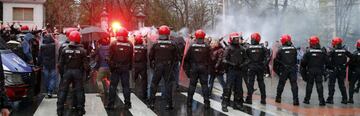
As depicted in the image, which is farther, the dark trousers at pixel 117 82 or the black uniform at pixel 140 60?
the black uniform at pixel 140 60

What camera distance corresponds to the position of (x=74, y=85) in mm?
9938

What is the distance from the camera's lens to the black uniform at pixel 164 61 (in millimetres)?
11008

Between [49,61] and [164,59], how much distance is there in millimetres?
3486

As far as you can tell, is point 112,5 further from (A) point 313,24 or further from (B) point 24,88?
(B) point 24,88

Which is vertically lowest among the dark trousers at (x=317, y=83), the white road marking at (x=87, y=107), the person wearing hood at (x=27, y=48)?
the white road marking at (x=87, y=107)

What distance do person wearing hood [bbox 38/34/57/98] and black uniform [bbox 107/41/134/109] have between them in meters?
2.47

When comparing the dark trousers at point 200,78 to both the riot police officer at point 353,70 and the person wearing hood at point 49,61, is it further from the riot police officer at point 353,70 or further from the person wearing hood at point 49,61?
the riot police officer at point 353,70

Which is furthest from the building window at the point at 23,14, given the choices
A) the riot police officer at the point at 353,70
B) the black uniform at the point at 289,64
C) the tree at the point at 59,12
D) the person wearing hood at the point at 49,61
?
the riot police officer at the point at 353,70

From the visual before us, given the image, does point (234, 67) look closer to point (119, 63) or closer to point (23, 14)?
point (119, 63)

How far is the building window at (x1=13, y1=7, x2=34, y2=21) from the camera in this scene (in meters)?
50.3

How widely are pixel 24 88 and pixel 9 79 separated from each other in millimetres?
438

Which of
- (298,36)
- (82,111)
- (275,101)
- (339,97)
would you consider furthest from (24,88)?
(298,36)

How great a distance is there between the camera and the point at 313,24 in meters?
28.9

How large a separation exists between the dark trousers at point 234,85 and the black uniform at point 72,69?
335 centimetres
